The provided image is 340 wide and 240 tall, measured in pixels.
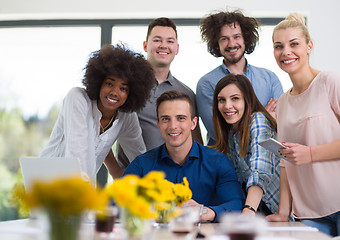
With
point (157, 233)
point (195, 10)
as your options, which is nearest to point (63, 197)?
point (157, 233)

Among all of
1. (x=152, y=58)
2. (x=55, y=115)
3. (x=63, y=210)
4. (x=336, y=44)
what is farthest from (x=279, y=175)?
(x=55, y=115)

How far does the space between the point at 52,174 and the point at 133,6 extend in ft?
11.5

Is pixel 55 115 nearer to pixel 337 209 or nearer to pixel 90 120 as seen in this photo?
pixel 90 120

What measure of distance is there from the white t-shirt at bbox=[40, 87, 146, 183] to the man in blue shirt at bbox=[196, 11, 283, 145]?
25.5 inches

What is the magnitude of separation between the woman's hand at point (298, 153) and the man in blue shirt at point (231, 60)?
1181mm

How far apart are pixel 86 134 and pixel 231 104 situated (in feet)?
3.35

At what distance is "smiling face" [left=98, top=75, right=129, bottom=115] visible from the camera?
283 cm

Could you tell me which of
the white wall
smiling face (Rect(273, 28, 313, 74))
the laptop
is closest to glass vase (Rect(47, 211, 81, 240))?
the laptop

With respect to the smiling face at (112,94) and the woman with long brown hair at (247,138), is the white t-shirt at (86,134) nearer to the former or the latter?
the smiling face at (112,94)

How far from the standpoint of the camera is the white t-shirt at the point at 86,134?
256 cm

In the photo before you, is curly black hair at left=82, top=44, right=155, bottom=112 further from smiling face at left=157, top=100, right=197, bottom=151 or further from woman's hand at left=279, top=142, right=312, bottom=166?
woman's hand at left=279, top=142, right=312, bottom=166

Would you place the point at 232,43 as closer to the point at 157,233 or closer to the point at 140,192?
the point at 157,233

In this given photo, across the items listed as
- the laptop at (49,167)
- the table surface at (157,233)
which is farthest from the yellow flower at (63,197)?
the laptop at (49,167)

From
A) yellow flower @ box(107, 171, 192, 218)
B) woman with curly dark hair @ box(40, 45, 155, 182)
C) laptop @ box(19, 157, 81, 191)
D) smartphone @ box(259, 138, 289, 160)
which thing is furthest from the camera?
woman with curly dark hair @ box(40, 45, 155, 182)
